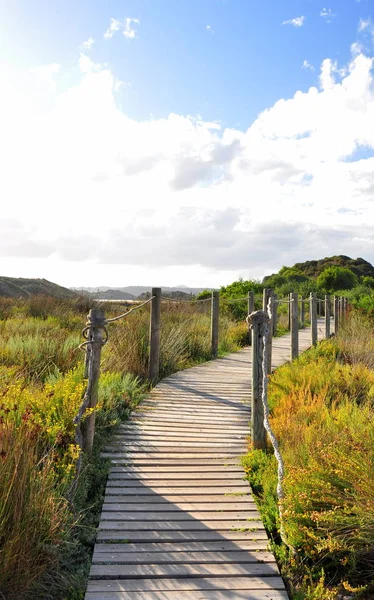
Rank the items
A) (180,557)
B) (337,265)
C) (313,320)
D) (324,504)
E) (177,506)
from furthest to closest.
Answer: (337,265)
(313,320)
(177,506)
(324,504)
(180,557)

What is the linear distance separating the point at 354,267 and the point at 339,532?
170 ft

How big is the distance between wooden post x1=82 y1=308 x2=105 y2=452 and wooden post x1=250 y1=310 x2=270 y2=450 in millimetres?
1575

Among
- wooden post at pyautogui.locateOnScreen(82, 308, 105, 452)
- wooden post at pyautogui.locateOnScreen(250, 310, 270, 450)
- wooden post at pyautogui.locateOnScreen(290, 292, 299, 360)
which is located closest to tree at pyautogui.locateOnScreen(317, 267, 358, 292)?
wooden post at pyautogui.locateOnScreen(290, 292, 299, 360)

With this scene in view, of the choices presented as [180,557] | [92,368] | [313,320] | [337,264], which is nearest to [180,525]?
[180,557]

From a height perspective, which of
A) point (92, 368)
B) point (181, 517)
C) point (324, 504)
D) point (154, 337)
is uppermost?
point (154, 337)

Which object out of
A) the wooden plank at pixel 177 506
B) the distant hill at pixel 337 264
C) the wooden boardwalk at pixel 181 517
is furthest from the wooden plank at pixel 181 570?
the distant hill at pixel 337 264

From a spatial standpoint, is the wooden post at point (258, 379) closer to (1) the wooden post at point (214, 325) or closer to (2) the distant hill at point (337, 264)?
(1) the wooden post at point (214, 325)

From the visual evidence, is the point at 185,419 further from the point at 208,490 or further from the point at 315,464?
the point at 315,464

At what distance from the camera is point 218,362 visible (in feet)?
33.3

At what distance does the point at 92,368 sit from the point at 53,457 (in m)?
1.11

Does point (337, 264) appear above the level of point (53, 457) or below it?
above

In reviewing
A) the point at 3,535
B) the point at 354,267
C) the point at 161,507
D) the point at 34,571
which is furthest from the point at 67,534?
the point at 354,267

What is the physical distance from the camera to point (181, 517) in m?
3.79

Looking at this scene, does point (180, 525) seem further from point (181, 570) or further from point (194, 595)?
point (194, 595)
